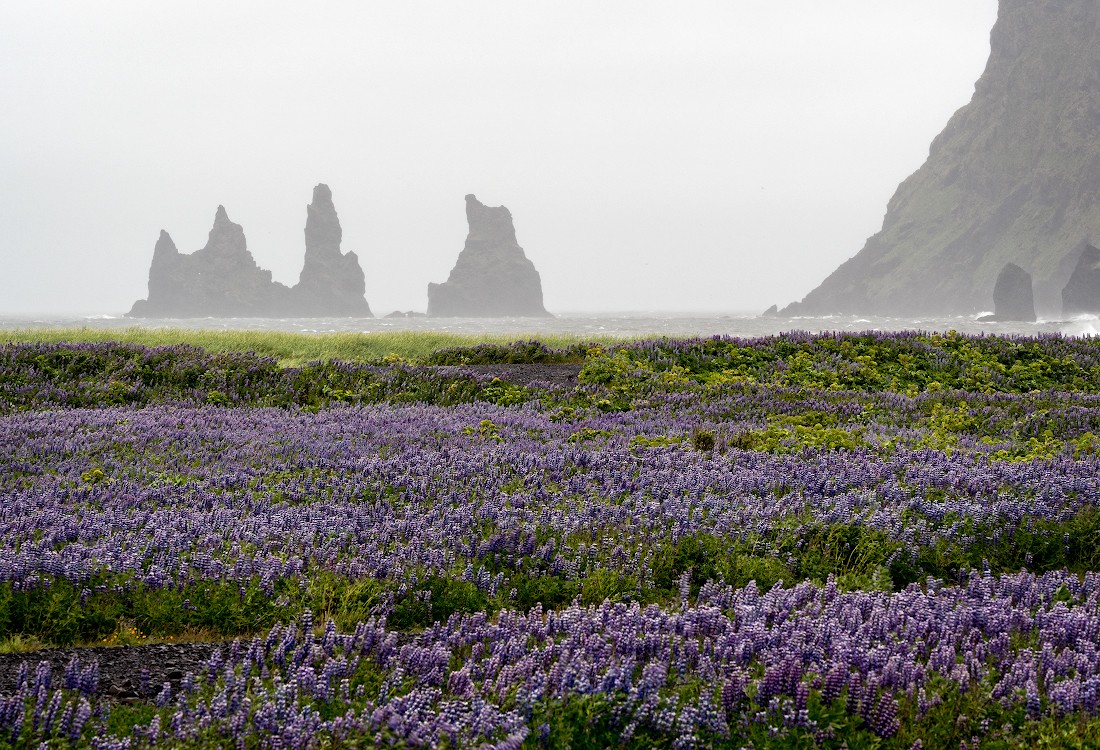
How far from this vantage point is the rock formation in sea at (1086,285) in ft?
486

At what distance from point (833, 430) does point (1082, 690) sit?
6.60 m

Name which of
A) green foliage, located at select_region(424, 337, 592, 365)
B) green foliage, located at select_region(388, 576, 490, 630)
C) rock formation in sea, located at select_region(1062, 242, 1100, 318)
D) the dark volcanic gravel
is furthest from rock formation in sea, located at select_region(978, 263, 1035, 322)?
the dark volcanic gravel

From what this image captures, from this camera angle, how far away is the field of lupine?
11.7 ft

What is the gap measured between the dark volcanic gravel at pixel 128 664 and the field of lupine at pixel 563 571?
0.27 ft

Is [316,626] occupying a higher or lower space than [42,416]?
lower

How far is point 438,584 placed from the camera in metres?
5.61

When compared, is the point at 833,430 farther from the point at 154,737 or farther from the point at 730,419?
the point at 154,737

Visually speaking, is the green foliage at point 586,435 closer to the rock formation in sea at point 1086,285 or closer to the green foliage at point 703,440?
the green foliage at point 703,440

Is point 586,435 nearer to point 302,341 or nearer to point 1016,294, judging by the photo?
point 302,341

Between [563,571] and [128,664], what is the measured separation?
9.46ft

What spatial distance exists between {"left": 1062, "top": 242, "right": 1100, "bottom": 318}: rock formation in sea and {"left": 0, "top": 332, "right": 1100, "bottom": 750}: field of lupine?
163 meters

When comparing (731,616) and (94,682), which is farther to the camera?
(731,616)

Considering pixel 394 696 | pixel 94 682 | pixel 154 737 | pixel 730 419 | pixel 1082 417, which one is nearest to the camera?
pixel 154 737

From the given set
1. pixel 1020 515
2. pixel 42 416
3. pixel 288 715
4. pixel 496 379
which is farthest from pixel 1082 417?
pixel 42 416
